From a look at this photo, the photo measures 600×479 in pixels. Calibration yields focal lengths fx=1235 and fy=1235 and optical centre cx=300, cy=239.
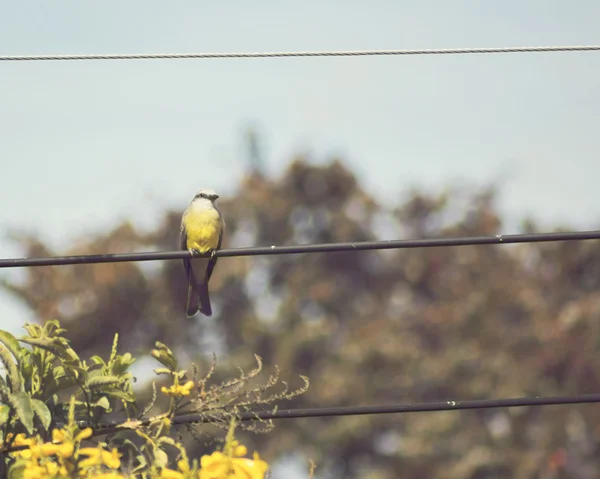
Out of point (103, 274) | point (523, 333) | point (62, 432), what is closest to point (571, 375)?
point (523, 333)

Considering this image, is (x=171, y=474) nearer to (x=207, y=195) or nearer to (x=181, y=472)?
(x=181, y=472)

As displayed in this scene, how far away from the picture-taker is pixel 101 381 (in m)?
4.39

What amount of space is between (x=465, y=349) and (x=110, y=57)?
914 inches

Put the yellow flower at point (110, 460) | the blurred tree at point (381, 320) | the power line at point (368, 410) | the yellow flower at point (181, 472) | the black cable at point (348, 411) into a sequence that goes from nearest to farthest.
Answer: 1. the yellow flower at point (181, 472)
2. the yellow flower at point (110, 460)
3. the black cable at point (348, 411)
4. the power line at point (368, 410)
5. the blurred tree at point (381, 320)

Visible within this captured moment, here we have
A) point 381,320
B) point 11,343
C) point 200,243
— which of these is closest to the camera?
point 11,343

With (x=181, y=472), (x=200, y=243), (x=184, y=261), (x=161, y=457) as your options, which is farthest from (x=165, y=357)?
(x=184, y=261)

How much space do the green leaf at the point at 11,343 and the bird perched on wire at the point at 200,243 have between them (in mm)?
3818

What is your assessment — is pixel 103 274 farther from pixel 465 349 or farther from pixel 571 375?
pixel 571 375

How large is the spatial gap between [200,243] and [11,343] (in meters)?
4.16

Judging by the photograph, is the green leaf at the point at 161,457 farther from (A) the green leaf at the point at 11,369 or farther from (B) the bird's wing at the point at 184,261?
(B) the bird's wing at the point at 184,261

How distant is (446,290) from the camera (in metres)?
30.6

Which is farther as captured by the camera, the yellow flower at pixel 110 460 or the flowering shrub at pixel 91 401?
the flowering shrub at pixel 91 401

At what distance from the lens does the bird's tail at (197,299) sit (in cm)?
848

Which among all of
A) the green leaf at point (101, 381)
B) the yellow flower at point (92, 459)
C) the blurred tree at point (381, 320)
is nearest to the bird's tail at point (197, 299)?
the green leaf at point (101, 381)
